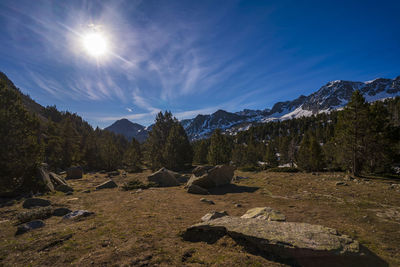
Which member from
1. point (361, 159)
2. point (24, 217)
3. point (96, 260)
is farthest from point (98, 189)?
point (361, 159)

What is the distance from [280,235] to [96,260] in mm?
6641

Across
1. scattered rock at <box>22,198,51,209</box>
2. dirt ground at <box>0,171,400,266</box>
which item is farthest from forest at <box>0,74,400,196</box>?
dirt ground at <box>0,171,400,266</box>

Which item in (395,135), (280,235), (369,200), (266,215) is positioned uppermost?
(395,135)

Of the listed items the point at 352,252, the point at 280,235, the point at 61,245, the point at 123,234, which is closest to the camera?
the point at 352,252

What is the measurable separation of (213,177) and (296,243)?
17.2 metres

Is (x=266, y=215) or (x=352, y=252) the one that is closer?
(x=352, y=252)

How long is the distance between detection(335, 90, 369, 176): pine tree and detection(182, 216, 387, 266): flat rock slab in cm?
2705

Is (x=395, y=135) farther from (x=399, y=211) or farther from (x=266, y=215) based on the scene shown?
(x=266, y=215)

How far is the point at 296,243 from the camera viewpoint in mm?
5699

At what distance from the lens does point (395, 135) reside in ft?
91.2

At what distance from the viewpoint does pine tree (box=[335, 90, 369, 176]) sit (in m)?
25.6

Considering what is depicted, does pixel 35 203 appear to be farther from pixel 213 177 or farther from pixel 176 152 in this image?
pixel 176 152

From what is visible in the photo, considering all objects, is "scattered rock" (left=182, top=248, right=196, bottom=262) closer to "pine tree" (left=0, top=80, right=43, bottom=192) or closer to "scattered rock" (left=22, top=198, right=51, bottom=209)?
"scattered rock" (left=22, top=198, right=51, bottom=209)

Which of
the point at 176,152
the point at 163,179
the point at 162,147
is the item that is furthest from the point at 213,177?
the point at 162,147
